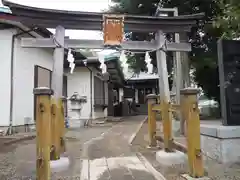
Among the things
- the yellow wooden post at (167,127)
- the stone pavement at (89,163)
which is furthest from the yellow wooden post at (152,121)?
the yellow wooden post at (167,127)

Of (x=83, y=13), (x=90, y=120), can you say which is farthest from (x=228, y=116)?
(x=90, y=120)

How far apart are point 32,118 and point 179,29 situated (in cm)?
734

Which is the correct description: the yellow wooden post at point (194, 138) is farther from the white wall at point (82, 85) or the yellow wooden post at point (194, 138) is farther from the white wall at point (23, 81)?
the white wall at point (82, 85)

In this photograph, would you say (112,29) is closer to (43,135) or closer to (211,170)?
(43,135)

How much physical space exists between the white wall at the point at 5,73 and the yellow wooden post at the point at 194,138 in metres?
7.57

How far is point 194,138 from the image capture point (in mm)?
5055

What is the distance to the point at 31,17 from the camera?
22.0 feet

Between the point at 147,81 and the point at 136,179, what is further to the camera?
the point at 147,81

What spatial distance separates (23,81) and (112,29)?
5.74m

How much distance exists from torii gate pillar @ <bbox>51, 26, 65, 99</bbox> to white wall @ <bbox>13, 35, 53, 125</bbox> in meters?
4.71

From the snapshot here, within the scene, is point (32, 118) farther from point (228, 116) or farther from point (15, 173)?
point (228, 116)

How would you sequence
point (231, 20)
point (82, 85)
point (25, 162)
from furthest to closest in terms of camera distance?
point (82, 85)
point (25, 162)
point (231, 20)

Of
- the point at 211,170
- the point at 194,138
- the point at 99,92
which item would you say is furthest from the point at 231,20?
the point at 99,92

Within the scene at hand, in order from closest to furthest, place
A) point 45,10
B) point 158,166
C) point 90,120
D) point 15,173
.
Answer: point 15,173
point 158,166
point 45,10
point 90,120
